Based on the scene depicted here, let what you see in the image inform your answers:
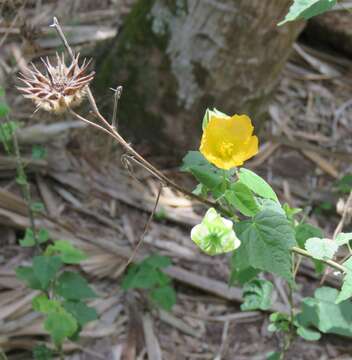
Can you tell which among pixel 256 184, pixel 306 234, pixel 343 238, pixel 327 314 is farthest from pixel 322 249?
pixel 327 314

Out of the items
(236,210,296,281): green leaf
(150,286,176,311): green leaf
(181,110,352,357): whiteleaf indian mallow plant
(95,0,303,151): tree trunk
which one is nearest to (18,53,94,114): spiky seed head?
(181,110,352,357): whiteleaf indian mallow plant

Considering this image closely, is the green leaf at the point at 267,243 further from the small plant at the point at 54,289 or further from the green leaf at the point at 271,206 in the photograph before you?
the small plant at the point at 54,289

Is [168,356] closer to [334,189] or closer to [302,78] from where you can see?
[334,189]

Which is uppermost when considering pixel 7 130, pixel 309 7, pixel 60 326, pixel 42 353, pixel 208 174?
pixel 309 7

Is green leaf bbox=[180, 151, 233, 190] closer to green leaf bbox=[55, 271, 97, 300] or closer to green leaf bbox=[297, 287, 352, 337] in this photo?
green leaf bbox=[297, 287, 352, 337]

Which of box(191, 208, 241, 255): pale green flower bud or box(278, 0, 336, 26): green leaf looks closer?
box(191, 208, 241, 255): pale green flower bud

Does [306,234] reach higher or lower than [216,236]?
lower

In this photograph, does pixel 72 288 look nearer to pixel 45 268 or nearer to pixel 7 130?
pixel 45 268

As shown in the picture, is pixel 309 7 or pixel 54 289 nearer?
pixel 309 7
